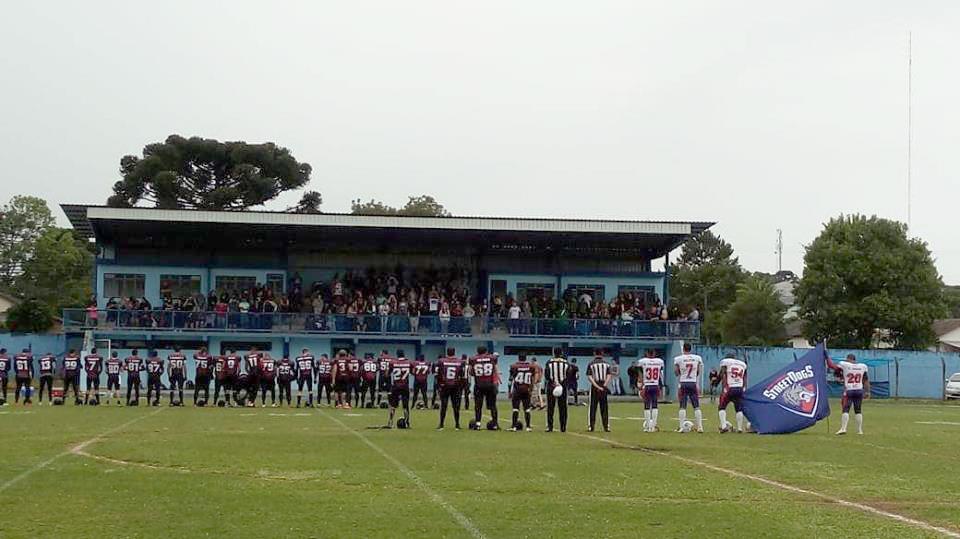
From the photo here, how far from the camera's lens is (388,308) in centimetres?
5962

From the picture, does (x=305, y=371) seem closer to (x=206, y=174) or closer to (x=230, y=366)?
(x=230, y=366)

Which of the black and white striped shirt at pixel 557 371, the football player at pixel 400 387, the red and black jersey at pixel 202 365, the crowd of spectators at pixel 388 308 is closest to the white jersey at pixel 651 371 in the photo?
the black and white striped shirt at pixel 557 371

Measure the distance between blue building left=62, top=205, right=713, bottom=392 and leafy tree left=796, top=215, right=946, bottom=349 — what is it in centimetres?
1713

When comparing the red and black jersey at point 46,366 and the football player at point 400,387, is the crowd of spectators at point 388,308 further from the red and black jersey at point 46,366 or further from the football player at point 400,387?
the football player at point 400,387

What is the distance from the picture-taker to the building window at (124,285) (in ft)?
203

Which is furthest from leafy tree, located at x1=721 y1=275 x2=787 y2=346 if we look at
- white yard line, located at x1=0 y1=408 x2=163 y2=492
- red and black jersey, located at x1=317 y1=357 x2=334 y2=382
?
white yard line, located at x1=0 y1=408 x2=163 y2=492

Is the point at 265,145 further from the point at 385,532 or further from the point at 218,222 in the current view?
the point at 385,532

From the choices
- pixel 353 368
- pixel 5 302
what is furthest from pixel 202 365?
pixel 5 302

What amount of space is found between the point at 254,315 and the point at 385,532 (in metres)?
47.1

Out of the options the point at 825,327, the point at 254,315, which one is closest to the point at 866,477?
the point at 254,315

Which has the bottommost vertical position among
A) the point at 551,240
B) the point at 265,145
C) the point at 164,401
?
the point at 164,401

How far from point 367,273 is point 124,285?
1213 cm

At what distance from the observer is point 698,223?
199ft

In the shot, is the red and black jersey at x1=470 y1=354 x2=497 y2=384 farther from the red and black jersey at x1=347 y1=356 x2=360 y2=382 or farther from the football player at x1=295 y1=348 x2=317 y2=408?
the football player at x1=295 y1=348 x2=317 y2=408
